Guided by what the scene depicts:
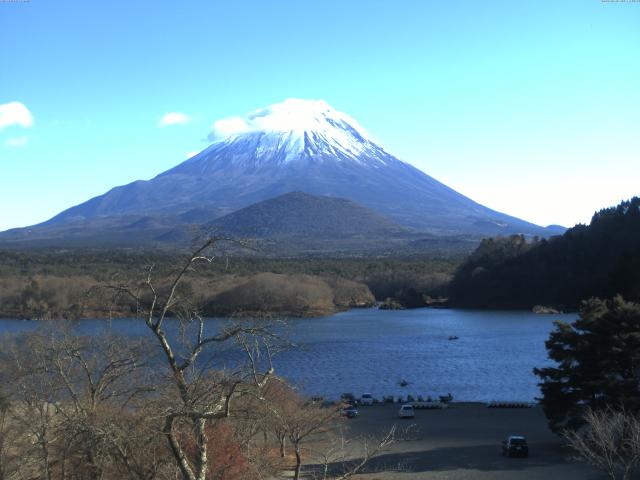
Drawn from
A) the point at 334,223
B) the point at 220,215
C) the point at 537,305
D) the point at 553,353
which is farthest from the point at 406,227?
the point at 553,353

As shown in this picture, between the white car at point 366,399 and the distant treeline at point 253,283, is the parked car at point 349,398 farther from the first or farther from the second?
the distant treeline at point 253,283

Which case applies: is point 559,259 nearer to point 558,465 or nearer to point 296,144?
point 558,465

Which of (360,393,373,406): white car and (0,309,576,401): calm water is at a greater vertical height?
(0,309,576,401): calm water

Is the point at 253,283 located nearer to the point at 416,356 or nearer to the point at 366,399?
the point at 416,356

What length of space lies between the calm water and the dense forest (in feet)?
18.7

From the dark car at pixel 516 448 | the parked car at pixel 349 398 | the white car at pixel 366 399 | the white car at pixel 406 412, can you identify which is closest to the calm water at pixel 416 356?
the parked car at pixel 349 398

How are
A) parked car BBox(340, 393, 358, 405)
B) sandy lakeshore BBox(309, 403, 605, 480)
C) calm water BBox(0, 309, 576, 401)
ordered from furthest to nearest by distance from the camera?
1. calm water BBox(0, 309, 576, 401)
2. parked car BBox(340, 393, 358, 405)
3. sandy lakeshore BBox(309, 403, 605, 480)

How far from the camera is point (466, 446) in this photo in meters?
13.2

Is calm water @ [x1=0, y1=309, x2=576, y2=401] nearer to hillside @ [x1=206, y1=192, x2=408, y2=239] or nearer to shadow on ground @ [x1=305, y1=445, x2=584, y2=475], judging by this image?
shadow on ground @ [x1=305, y1=445, x2=584, y2=475]

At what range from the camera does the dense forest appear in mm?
40344

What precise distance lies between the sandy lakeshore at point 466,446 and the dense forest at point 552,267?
24.3 metres

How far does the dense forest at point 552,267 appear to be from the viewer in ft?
132

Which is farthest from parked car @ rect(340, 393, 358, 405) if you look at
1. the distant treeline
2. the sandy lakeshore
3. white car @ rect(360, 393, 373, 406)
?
the distant treeline

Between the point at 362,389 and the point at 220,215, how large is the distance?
72.3 meters
